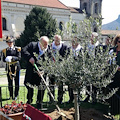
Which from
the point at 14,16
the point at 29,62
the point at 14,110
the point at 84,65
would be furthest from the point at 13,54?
the point at 14,16

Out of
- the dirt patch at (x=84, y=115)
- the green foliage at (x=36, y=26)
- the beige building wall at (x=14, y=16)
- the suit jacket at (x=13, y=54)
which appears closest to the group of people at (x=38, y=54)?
the suit jacket at (x=13, y=54)

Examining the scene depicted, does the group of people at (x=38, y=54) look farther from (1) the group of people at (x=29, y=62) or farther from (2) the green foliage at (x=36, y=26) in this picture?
(2) the green foliage at (x=36, y=26)

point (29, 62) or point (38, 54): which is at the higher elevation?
point (38, 54)

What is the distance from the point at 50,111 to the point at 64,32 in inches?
72.5

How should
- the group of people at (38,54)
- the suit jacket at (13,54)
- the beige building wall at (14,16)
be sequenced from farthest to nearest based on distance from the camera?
the beige building wall at (14,16) < the suit jacket at (13,54) < the group of people at (38,54)

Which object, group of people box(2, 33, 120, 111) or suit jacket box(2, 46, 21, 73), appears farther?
suit jacket box(2, 46, 21, 73)

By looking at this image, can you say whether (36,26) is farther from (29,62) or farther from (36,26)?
(29,62)

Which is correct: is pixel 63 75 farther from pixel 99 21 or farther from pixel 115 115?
pixel 115 115

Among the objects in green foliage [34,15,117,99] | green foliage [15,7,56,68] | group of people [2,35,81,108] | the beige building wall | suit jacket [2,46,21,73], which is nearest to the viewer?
green foliage [34,15,117,99]

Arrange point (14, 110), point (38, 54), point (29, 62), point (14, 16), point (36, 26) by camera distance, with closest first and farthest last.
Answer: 1. point (14, 110)
2. point (38, 54)
3. point (29, 62)
4. point (36, 26)
5. point (14, 16)

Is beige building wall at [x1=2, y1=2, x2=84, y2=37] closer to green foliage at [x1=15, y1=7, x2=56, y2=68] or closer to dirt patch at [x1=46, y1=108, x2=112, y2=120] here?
green foliage at [x1=15, y1=7, x2=56, y2=68]

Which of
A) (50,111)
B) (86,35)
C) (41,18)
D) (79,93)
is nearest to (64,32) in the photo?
(86,35)

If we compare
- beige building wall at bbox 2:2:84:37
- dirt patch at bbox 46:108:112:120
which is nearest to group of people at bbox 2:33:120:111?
Result: dirt patch at bbox 46:108:112:120

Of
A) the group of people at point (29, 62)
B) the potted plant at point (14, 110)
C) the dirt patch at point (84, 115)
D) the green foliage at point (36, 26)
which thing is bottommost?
the dirt patch at point (84, 115)
